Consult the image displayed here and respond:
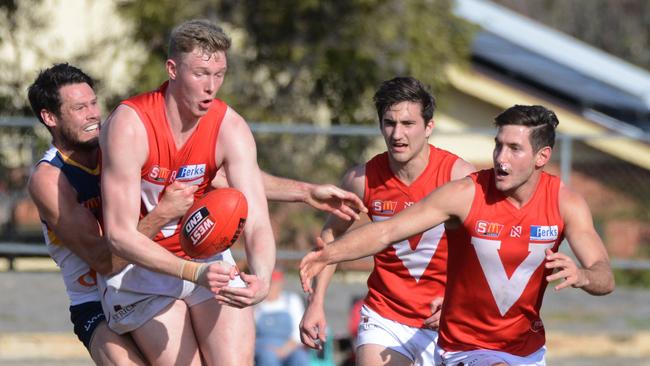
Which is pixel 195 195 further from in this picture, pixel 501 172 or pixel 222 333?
pixel 501 172

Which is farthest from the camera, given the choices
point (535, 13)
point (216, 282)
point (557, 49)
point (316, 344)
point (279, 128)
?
point (535, 13)

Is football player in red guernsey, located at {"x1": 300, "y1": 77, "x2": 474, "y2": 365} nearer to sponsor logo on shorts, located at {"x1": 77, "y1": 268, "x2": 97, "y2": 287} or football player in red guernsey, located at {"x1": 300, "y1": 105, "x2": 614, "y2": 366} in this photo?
football player in red guernsey, located at {"x1": 300, "y1": 105, "x2": 614, "y2": 366}

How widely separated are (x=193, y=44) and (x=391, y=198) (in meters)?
1.80

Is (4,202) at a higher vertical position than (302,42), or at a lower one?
lower

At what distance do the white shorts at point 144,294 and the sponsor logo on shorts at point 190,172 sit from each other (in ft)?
1.44

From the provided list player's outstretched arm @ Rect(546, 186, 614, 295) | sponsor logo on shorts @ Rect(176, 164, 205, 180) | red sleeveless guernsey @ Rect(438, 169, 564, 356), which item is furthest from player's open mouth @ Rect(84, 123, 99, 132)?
player's outstretched arm @ Rect(546, 186, 614, 295)

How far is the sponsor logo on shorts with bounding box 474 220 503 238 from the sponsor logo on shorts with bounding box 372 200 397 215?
0.86m

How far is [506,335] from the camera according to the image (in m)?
5.98

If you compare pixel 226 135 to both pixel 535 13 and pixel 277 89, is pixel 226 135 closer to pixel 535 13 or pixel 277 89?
pixel 277 89

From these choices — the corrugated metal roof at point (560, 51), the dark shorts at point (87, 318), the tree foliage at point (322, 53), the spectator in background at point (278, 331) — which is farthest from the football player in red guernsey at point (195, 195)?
the corrugated metal roof at point (560, 51)

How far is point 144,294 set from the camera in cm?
577

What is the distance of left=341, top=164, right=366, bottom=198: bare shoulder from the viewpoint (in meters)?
6.74

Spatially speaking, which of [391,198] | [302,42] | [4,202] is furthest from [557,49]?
[391,198]

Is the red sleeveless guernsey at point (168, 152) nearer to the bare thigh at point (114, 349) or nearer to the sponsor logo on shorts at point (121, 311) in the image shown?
the sponsor logo on shorts at point (121, 311)
